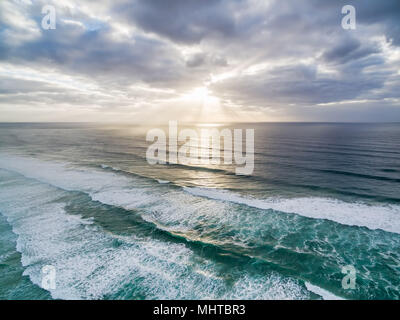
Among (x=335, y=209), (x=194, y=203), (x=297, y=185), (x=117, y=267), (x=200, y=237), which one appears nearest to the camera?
(x=117, y=267)

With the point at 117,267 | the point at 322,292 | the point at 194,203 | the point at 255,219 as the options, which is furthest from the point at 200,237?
the point at 322,292

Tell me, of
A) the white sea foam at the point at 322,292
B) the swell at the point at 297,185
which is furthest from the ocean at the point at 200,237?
the swell at the point at 297,185

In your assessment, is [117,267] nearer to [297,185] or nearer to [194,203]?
[194,203]

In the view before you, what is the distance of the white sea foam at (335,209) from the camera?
13.3 metres

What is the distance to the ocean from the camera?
331 inches

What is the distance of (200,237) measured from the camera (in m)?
12.1

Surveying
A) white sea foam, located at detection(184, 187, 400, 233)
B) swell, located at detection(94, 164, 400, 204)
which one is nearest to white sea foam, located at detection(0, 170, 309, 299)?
white sea foam, located at detection(184, 187, 400, 233)

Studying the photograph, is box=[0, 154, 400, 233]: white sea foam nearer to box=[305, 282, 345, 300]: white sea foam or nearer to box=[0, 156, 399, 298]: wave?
box=[0, 156, 399, 298]: wave

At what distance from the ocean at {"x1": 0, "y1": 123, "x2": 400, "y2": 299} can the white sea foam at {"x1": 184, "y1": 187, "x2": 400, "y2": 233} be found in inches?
3.2

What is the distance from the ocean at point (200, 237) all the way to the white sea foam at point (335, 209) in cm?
8

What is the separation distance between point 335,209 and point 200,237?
11.2 meters

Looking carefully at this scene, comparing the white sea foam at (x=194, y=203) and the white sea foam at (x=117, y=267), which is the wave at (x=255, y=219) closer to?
the white sea foam at (x=194, y=203)

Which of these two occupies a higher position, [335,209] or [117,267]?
[335,209]
